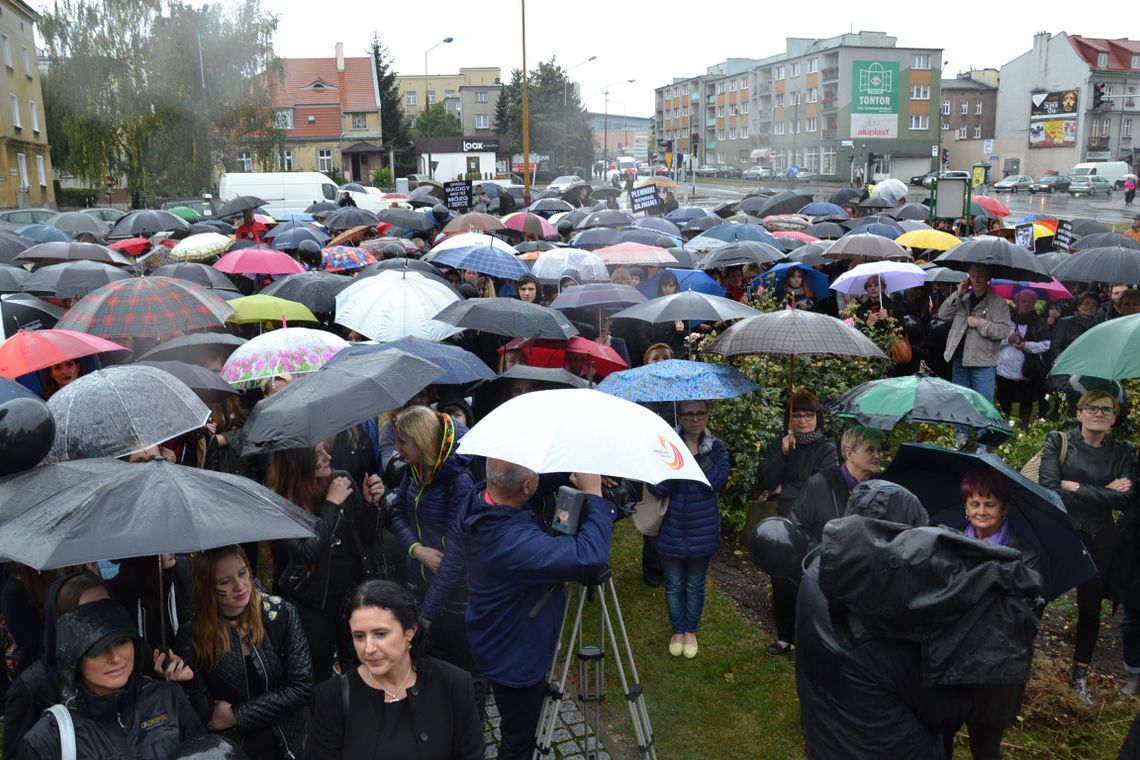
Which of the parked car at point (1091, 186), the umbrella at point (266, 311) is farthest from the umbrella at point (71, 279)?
the parked car at point (1091, 186)

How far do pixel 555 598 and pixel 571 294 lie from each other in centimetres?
525

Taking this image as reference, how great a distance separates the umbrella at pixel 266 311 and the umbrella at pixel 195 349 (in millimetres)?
682

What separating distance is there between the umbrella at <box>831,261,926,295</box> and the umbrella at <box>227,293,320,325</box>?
546 cm

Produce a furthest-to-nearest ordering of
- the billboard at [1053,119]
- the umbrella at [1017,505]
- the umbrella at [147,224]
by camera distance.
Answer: the billboard at [1053,119] → the umbrella at [147,224] → the umbrella at [1017,505]

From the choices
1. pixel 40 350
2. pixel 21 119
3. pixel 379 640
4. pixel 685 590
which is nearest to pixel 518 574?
pixel 379 640

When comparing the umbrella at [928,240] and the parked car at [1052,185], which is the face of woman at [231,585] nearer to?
the umbrella at [928,240]

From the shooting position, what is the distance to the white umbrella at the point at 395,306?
772 centimetres

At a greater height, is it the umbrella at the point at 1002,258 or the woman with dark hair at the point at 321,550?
the umbrella at the point at 1002,258

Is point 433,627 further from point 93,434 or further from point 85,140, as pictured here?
point 85,140

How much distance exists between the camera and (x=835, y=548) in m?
2.83

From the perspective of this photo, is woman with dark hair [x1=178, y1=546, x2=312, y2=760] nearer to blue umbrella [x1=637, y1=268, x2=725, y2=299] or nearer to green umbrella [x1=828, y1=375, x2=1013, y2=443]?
green umbrella [x1=828, y1=375, x2=1013, y2=443]

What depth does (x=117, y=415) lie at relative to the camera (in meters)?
4.55

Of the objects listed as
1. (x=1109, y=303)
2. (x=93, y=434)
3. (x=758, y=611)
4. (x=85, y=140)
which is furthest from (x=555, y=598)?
(x=85, y=140)

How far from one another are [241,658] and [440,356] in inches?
109
